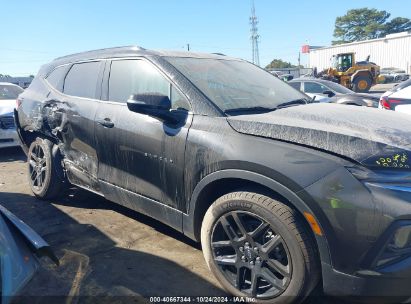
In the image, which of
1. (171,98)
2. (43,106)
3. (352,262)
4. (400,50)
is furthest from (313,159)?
(400,50)

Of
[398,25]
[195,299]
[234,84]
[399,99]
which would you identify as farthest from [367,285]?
[398,25]

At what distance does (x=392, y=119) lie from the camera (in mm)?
2975

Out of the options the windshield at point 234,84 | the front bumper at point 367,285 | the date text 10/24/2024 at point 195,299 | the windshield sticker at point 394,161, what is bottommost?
the date text 10/24/2024 at point 195,299

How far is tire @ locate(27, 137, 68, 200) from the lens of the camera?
4.55 meters

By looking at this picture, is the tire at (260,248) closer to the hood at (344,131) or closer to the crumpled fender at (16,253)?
the hood at (344,131)

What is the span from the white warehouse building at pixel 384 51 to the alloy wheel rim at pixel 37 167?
46.4 m

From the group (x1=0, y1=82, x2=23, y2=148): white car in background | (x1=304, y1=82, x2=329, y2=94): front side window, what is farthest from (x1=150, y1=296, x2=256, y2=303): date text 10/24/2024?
(x1=304, y1=82, x2=329, y2=94): front side window

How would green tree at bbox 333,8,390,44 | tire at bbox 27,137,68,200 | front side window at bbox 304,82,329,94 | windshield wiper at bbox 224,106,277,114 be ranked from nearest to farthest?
windshield wiper at bbox 224,106,277,114
tire at bbox 27,137,68,200
front side window at bbox 304,82,329,94
green tree at bbox 333,8,390,44

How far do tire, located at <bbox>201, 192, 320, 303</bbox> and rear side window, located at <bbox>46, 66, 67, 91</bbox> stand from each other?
9.00 ft

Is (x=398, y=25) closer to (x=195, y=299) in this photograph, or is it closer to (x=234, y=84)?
(x=234, y=84)

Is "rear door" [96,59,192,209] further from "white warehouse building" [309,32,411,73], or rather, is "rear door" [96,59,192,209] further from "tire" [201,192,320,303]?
"white warehouse building" [309,32,411,73]

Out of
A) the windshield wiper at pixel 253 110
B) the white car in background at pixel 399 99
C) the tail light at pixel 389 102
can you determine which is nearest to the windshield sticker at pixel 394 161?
the windshield wiper at pixel 253 110

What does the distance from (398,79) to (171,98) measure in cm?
3666

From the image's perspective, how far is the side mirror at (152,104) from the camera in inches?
119
